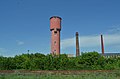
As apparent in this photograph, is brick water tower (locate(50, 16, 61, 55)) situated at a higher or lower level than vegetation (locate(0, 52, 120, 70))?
higher

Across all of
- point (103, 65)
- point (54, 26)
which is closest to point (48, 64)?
point (103, 65)

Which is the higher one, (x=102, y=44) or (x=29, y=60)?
(x=102, y=44)

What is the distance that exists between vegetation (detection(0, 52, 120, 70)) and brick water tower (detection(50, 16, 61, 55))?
47.9 ft

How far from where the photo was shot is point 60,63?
3078cm

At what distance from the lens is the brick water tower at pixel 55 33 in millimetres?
47469

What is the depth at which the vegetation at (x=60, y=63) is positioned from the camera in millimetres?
30703

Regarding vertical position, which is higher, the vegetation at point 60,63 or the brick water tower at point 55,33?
the brick water tower at point 55,33

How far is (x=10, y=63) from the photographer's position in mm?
31094

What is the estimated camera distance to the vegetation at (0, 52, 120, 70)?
1209 inches

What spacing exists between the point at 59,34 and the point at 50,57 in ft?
58.0

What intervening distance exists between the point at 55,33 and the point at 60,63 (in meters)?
18.0

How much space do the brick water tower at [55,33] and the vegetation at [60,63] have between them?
14601mm

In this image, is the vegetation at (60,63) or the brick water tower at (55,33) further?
the brick water tower at (55,33)

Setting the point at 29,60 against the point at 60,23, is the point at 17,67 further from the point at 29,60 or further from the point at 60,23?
the point at 60,23
